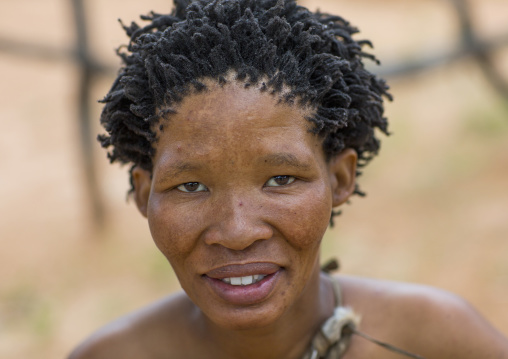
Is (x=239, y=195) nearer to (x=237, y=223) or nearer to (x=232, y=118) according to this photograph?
(x=237, y=223)

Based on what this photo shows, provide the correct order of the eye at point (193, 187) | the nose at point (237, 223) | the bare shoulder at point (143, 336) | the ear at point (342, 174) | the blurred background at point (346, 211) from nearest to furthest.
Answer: the nose at point (237, 223)
the eye at point (193, 187)
the ear at point (342, 174)
the bare shoulder at point (143, 336)
the blurred background at point (346, 211)

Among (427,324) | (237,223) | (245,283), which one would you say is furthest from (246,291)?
(427,324)

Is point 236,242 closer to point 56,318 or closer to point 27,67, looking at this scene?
point 56,318

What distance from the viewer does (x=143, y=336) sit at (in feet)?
8.28

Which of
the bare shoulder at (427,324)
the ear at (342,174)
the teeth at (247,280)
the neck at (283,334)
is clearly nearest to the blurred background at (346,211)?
the bare shoulder at (427,324)

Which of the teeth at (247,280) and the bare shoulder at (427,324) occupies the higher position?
the teeth at (247,280)

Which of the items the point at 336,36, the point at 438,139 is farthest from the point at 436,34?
the point at 336,36

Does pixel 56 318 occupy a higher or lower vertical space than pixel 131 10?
lower

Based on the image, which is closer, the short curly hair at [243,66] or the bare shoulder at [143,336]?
the short curly hair at [243,66]

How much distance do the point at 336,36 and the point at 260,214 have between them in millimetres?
669

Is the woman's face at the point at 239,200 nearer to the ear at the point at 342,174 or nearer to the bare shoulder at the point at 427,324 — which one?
the ear at the point at 342,174

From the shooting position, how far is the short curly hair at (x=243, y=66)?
1920 mm

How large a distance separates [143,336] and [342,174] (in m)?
0.94

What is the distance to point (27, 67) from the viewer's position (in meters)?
12.5
